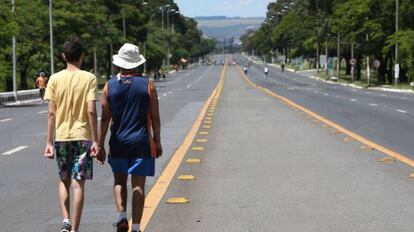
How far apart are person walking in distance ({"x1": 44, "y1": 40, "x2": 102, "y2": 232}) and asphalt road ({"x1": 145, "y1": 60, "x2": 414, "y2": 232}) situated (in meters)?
0.93

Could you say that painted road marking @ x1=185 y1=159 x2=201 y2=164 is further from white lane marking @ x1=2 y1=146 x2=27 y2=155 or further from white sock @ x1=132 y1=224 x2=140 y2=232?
white sock @ x1=132 y1=224 x2=140 y2=232

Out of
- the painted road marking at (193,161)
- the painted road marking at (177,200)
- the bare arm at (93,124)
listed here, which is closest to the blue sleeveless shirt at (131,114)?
the bare arm at (93,124)

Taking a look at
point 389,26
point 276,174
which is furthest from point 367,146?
point 389,26

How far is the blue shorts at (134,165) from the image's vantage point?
257 inches

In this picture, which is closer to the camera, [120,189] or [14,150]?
[120,189]

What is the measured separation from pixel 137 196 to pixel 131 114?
2.44 feet

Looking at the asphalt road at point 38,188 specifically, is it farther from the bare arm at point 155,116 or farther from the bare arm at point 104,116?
the bare arm at point 155,116

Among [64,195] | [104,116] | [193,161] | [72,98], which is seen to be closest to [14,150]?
[193,161]

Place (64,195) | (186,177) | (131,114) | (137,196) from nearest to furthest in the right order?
1. (131,114)
2. (137,196)
3. (64,195)
4. (186,177)

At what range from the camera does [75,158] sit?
22.4 feet

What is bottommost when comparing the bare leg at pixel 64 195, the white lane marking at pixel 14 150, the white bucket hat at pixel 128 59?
the white lane marking at pixel 14 150

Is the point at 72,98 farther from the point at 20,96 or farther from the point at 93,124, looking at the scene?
the point at 20,96

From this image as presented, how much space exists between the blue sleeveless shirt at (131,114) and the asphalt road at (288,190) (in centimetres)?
111

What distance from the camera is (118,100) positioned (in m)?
6.51
